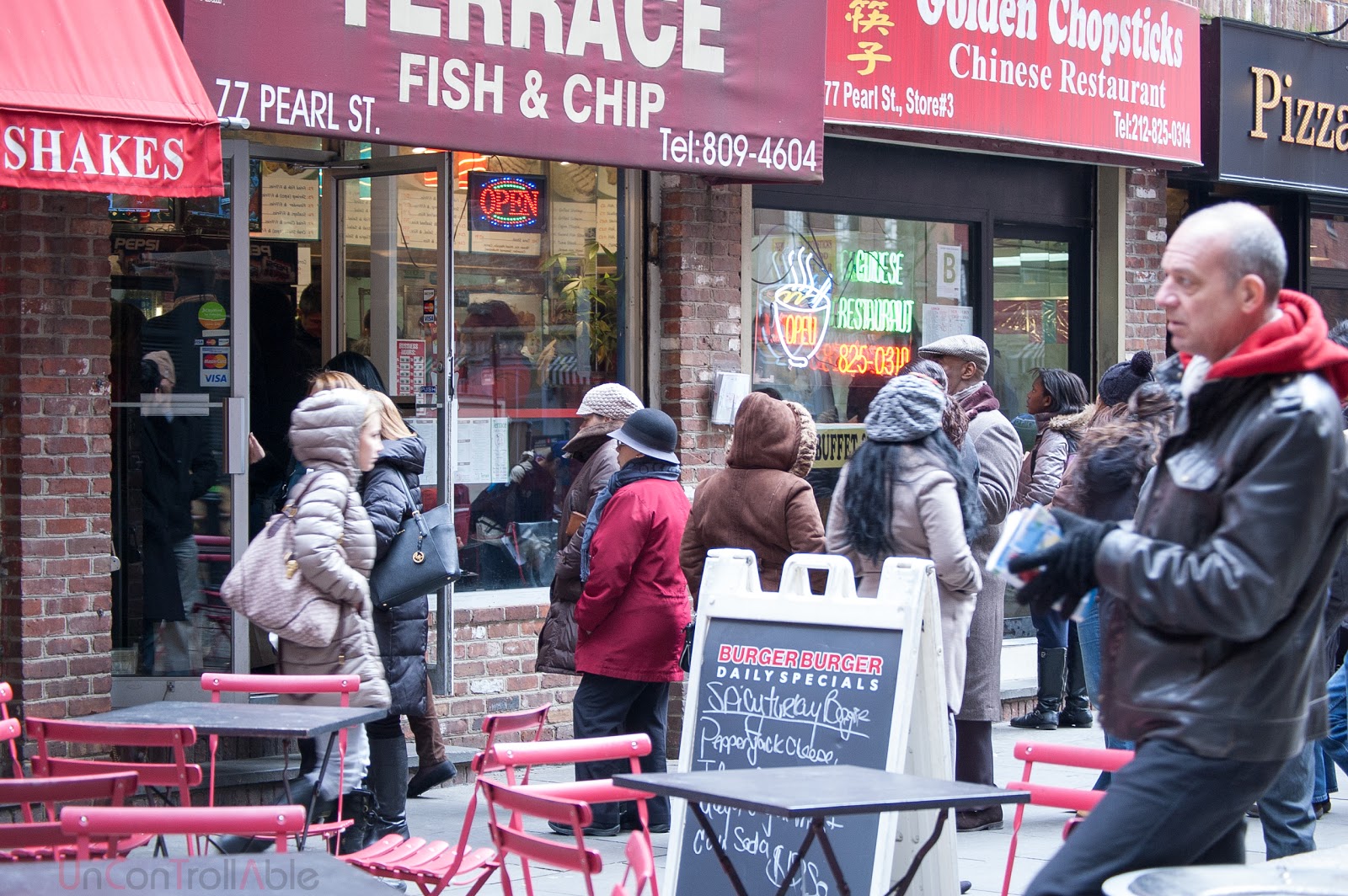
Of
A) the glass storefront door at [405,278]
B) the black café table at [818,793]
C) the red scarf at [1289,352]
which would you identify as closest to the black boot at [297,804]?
the black café table at [818,793]

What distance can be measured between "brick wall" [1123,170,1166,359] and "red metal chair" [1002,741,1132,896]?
6.80 meters

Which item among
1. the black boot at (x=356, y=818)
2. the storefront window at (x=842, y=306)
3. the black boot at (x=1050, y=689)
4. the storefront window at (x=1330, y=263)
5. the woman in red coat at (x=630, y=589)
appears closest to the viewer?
the black boot at (x=356, y=818)

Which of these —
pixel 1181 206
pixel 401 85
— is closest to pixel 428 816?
pixel 401 85

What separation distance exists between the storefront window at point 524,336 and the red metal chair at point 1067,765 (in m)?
4.16

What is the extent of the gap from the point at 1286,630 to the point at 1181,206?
9300 millimetres

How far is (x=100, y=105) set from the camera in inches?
223

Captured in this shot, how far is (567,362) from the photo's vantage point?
860 centimetres

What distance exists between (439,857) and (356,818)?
1073 millimetres

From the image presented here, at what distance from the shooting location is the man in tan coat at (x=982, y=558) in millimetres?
6824

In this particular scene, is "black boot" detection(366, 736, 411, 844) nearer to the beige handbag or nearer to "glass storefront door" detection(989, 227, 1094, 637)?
the beige handbag

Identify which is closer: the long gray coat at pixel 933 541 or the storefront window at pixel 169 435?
the long gray coat at pixel 933 541

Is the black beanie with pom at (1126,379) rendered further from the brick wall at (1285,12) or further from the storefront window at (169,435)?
the brick wall at (1285,12)

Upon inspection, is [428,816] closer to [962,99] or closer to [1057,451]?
[1057,451]

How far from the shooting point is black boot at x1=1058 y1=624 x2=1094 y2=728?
9.55m
